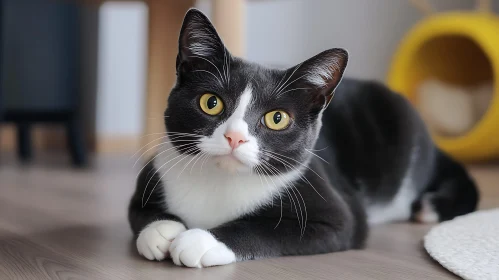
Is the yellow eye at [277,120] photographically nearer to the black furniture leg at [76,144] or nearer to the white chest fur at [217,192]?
the white chest fur at [217,192]

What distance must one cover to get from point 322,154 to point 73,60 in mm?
2132

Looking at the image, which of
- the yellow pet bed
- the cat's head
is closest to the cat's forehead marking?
the cat's head

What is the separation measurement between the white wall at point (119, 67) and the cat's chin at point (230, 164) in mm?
2670

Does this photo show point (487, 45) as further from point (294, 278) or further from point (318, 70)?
point (294, 278)

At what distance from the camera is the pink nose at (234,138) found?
3.58 ft

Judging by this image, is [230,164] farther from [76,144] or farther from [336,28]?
[336,28]

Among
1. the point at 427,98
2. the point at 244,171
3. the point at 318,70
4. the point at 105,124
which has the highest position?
the point at 318,70

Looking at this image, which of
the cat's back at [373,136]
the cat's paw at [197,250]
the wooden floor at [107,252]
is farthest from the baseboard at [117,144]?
the cat's paw at [197,250]

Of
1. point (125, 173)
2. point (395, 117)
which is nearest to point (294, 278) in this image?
point (395, 117)

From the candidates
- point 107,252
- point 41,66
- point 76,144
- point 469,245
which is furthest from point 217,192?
point 41,66

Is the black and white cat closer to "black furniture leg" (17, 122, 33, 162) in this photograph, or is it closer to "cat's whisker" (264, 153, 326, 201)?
"cat's whisker" (264, 153, 326, 201)

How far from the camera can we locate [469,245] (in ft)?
4.16

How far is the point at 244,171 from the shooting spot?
46.3 inches

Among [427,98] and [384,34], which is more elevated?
[384,34]
